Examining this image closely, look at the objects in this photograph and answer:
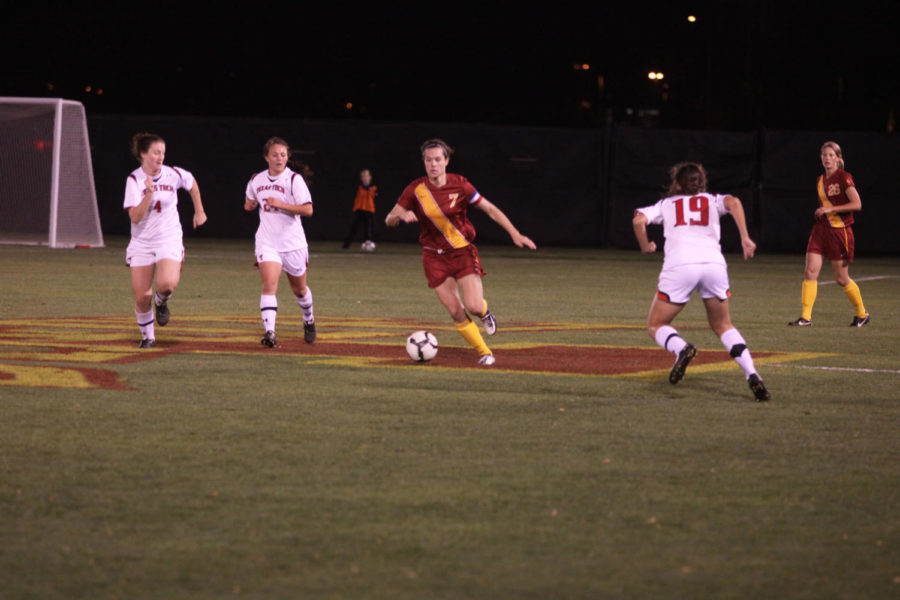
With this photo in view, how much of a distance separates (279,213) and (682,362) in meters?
4.38

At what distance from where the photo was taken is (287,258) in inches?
493

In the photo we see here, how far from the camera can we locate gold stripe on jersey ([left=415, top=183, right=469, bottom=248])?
37.8ft

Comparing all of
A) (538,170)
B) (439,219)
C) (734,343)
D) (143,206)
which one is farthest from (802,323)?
(538,170)

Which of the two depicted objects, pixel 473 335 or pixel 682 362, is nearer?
pixel 682 362

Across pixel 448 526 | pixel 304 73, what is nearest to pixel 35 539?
pixel 448 526

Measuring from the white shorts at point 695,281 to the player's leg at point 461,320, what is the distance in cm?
198

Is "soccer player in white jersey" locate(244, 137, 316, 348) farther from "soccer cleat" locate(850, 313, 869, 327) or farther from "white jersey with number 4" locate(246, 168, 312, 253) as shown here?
"soccer cleat" locate(850, 313, 869, 327)

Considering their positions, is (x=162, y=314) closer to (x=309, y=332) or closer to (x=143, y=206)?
(x=309, y=332)

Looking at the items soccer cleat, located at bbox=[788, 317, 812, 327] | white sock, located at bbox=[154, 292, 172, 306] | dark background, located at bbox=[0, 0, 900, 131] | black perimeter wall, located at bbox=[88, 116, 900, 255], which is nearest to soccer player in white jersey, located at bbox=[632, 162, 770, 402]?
white sock, located at bbox=[154, 292, 172, 306]

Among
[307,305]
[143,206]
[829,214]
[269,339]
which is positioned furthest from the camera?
[829,214]

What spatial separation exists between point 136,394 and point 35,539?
3.91m

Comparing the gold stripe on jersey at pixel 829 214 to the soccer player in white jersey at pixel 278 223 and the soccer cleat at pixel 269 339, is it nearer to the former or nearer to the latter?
the soccer player in white jersey at pixel 278 223

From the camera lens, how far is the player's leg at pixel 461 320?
37.0ft

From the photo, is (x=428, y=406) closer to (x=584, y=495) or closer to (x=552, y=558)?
(x=584, y=495)
